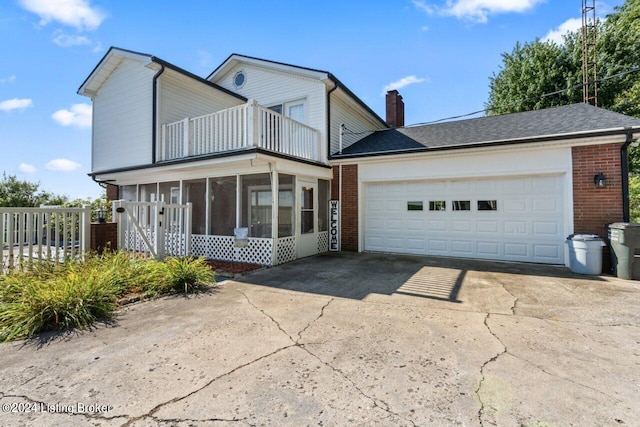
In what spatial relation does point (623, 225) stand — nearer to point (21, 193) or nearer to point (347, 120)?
point (347, 120)

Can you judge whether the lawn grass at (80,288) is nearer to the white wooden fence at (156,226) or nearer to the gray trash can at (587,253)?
the white wooden fence at (156,226)

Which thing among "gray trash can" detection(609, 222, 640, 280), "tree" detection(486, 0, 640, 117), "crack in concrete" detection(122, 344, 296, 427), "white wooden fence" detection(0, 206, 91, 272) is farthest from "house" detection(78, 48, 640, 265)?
"tree" detection(486, 0, 640, 117)

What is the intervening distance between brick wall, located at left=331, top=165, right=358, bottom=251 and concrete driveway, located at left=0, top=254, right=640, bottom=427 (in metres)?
4.80

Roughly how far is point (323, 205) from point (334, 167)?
4.63 feet

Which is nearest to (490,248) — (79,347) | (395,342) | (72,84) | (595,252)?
(595,252)

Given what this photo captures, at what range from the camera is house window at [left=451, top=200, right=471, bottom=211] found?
8.85 meters

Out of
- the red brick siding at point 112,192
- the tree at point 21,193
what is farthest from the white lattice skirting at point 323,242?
the tree at point 21,193

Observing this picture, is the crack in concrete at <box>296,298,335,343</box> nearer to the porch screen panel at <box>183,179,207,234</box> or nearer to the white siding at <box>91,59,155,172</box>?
the porch screen panel at <box>183,179,207,234</box>

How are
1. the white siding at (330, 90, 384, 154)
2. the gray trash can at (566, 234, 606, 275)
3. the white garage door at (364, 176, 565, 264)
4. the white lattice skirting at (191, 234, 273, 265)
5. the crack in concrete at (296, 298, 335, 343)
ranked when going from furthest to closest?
the white siding at (330, 90, 384, 154), the white lattice skirting at (191, 234, 273, 265), the white garage door at (364, 176, 565, 264), the gray trash can at (566, 234, 606, 275), the crack in concrete at (296, 298, 335, 343)

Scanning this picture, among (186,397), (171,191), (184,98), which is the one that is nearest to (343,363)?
(186,397)

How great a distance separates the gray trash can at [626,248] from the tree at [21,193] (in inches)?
1219

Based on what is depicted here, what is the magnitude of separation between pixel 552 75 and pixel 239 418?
2452cm

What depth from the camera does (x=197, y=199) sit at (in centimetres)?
979

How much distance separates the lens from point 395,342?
11.4 feet
